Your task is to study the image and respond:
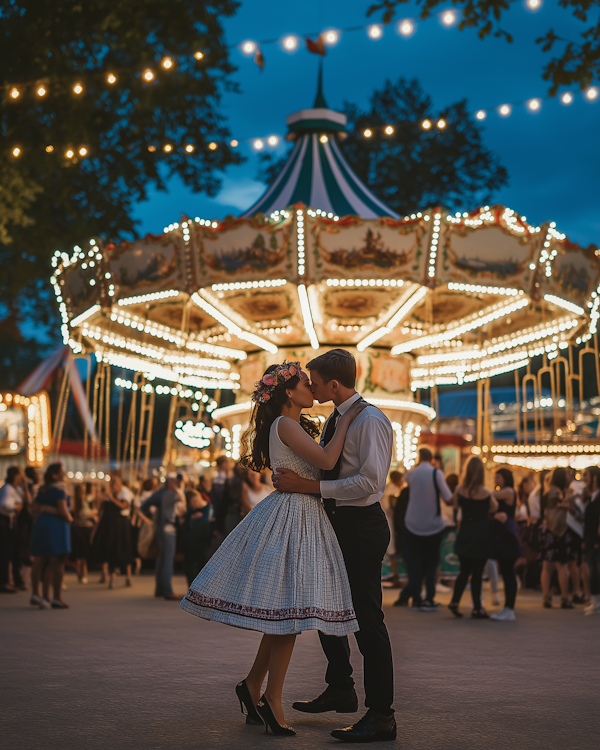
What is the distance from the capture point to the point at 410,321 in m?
16.8

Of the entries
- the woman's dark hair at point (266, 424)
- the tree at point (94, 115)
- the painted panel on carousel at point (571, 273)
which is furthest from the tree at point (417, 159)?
the woman's dark hair at point (266, 424)

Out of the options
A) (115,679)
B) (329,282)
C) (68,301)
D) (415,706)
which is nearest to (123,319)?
(68,301)

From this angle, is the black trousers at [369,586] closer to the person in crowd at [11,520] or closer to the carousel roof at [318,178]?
the person in crowd at [11,520]

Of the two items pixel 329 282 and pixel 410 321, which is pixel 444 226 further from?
pixel 410 321

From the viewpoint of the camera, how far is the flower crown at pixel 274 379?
188 inches

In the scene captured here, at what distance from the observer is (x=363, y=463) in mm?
4477

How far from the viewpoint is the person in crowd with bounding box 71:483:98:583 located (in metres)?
15.0

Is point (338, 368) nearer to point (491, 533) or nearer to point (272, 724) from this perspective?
point (272, 724)

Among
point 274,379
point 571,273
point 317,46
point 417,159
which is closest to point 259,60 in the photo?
point 317,46

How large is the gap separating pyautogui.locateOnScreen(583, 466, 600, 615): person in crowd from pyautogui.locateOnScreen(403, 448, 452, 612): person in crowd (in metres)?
1.51

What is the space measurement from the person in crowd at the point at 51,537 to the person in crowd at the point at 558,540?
559cm

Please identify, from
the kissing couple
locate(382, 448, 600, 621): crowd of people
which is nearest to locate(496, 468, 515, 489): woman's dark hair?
locate(382, 448, 600, 621): crowd of people

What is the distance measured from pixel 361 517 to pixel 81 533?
1157cm

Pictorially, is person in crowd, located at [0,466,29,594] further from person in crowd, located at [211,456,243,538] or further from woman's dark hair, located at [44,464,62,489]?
person in crowd, located at [211,456,243,538]
